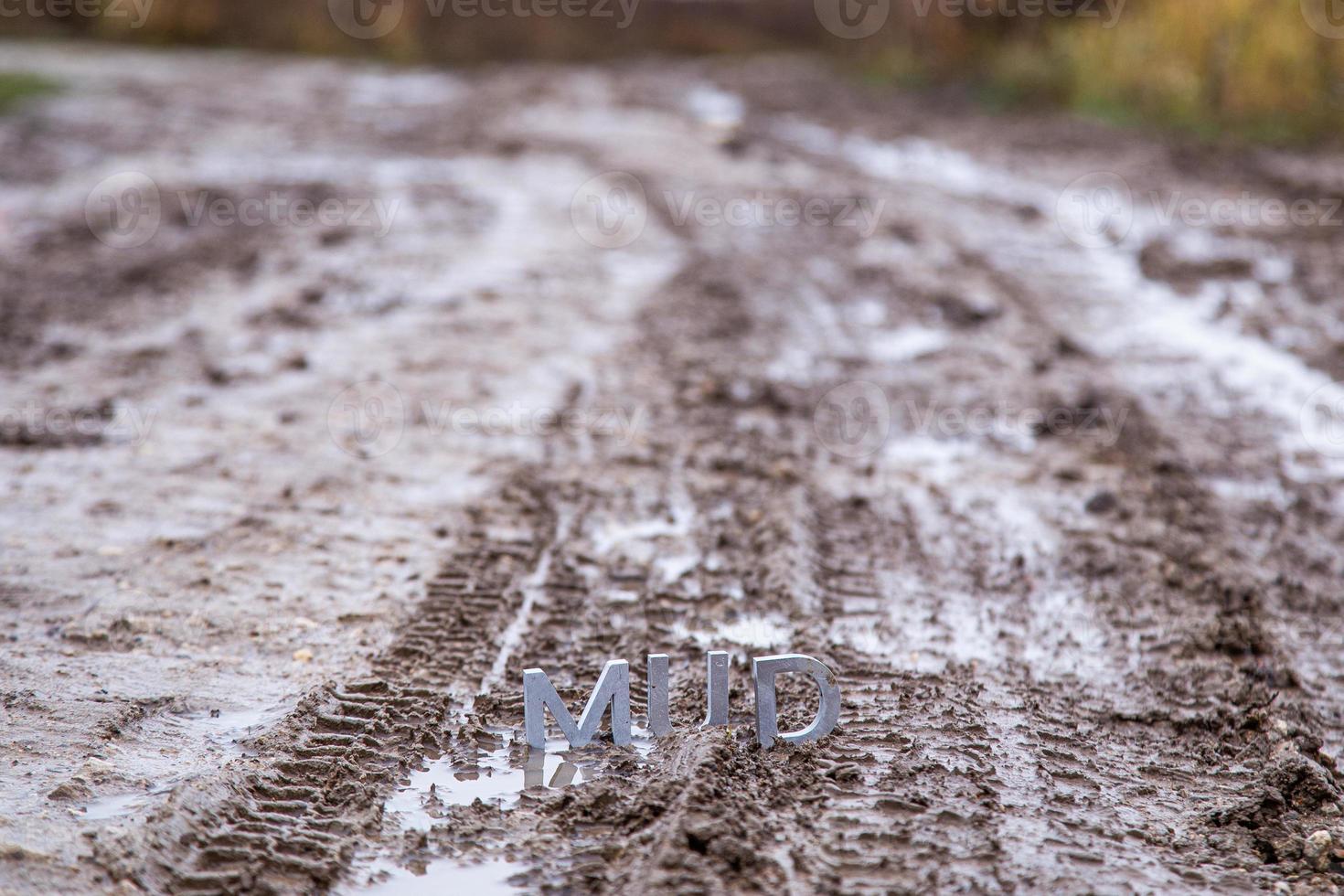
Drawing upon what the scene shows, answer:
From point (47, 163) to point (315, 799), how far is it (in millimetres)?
8366

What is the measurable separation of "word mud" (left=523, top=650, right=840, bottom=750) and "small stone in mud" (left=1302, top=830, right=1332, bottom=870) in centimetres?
114

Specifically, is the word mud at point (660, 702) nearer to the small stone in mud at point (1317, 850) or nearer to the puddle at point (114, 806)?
the puddle at point (114, 806)

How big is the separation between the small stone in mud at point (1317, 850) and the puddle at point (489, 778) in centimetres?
159

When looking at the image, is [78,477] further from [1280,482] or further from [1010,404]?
[1280,482]

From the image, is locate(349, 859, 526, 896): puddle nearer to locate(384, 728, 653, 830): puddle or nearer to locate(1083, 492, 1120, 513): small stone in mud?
locate(384, 728, 653, 830): puddle

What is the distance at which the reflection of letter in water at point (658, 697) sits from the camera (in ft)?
9.97

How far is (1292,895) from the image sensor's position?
2.50 m

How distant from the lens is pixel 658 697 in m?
3.06

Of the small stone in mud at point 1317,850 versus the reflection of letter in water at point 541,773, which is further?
the reflection of letter in water at point 541,773

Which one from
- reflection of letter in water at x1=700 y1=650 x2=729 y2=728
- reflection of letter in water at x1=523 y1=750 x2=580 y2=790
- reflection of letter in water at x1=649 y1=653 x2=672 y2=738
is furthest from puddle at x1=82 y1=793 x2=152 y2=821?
reflection of letter in water at x1=700 y1=650 x2=729 y2=728

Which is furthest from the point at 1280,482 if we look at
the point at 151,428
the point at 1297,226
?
the point at 151,428

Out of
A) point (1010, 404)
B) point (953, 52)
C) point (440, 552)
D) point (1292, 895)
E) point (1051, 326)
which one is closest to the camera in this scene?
point (1292, 895)

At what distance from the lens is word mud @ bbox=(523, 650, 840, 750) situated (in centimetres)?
299

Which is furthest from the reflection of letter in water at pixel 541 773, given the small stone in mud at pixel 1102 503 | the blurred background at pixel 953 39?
the blurred background at pixel 953 39
